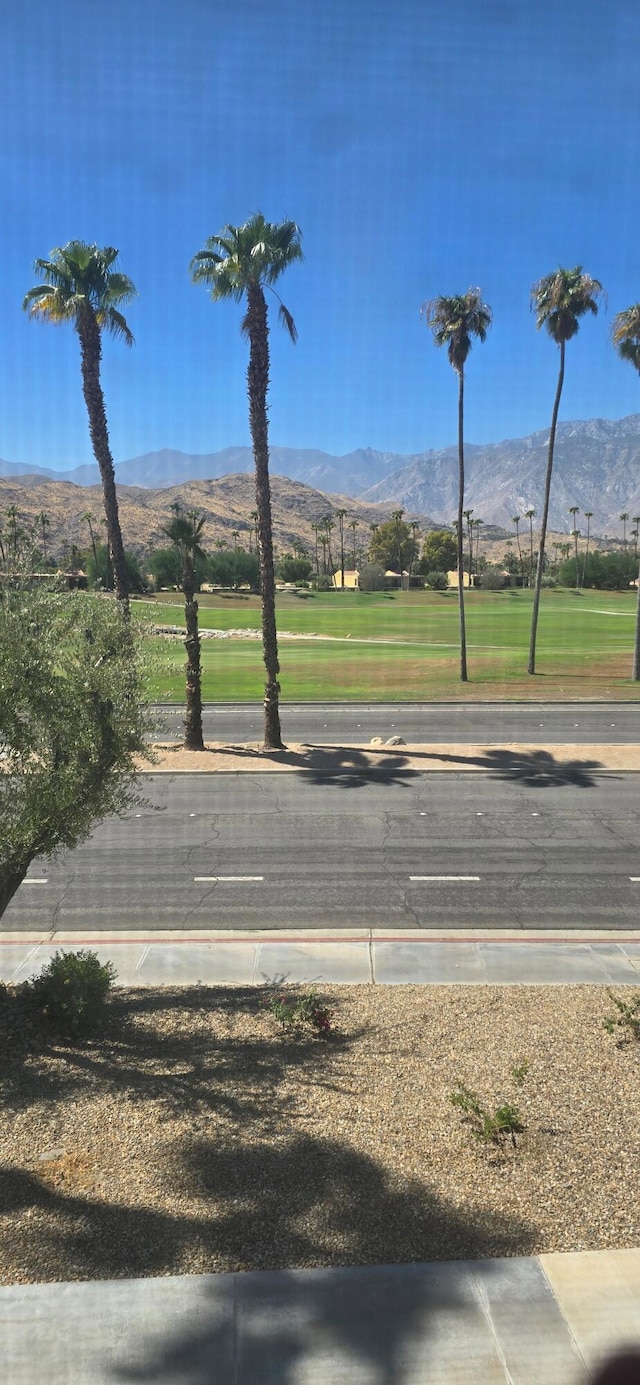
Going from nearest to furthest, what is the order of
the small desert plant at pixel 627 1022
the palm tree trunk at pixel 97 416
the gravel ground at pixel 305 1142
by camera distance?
the gravel ground at pixel 305 1142
the small desert plant at pixel 627 1022
the palm tree trunk at pixel 97 416

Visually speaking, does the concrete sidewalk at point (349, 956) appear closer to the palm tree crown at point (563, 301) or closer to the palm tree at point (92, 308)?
the palm tree at point (92, 308)

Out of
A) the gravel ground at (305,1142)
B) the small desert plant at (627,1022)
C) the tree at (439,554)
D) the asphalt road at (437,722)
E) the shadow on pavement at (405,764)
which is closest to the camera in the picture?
the gravel ground at (305,1142)

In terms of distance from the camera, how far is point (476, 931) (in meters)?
12.9

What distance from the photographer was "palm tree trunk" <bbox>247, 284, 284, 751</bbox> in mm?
23812

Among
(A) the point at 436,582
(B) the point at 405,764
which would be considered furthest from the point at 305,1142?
(A) the point at 436,582

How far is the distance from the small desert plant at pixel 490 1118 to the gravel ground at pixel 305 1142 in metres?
0.10

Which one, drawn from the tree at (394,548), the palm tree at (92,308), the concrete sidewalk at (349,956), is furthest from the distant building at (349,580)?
the concrete sidewalk at (349,956)

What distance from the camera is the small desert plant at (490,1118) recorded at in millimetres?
6902

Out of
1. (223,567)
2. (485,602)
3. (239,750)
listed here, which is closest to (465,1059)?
(239,750)

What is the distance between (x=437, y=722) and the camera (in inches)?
1214

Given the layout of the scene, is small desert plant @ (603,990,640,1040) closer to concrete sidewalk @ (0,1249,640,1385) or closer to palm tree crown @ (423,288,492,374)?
concrete sidewalk @ (0,1249,640,1385)

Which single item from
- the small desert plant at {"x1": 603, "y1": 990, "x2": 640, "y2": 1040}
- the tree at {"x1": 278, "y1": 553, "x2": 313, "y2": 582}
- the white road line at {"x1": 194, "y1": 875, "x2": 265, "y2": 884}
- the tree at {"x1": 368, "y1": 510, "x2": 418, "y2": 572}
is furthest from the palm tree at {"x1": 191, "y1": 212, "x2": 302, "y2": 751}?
the tree at {"x1": 368, "y1": 510, "x2": 418, "y2": 572}

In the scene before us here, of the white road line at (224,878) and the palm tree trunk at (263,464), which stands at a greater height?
the palm tree trunk at (263,464)

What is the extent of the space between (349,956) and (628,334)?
3771 cm
